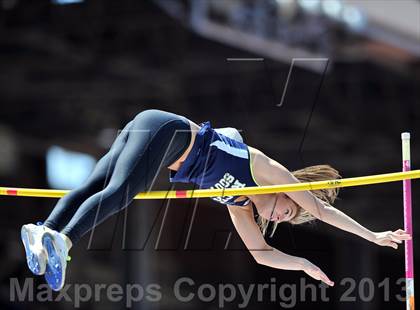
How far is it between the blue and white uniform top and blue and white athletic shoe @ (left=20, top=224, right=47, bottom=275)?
1.00 m

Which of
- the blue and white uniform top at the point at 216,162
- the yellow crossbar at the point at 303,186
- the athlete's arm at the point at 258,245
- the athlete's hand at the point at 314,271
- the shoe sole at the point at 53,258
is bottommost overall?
the athlete's hand at the point at 314,271

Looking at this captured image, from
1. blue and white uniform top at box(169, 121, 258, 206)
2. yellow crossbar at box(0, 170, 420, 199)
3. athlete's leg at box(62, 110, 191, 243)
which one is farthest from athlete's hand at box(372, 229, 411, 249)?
athlete's leg at box(62, 110, 191, 243)

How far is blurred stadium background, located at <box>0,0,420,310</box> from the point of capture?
35.0 feet

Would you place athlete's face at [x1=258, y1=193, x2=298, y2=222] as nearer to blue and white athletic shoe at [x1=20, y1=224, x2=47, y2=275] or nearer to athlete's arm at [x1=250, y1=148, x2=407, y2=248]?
athlete's arm at [x1=250, y1=148, x2=407, y2=248]

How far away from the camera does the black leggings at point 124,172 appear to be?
4.29 meters

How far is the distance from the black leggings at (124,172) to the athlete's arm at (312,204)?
0.44 metres

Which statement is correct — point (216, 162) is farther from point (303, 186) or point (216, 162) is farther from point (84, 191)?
point (84, 191)

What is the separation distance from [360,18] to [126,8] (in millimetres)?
2963

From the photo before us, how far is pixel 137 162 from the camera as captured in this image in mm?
4480

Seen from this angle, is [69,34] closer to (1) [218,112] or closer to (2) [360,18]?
(1) [218,112]

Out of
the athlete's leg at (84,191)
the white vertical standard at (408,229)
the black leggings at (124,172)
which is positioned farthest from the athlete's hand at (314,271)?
the athlete's leg at (84,191)

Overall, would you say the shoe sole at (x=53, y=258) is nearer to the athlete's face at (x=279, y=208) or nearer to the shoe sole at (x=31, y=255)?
the shoe sole at (x=31, y=255)

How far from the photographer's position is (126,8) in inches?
427

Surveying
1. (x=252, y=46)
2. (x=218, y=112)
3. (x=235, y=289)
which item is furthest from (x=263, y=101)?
(x=235, y=289)
